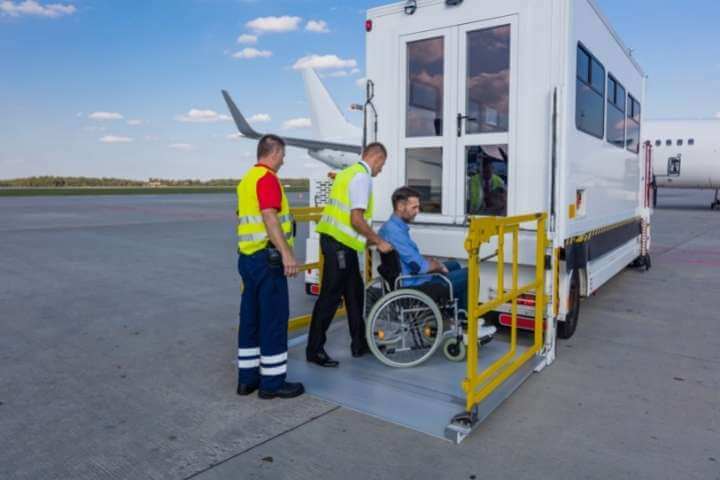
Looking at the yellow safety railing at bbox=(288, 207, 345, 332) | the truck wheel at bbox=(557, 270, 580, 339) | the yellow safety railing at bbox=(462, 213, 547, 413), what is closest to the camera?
the yellow safety railing at bbox=(462, 213, 547, 413)

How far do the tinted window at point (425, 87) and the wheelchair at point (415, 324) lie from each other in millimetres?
1588

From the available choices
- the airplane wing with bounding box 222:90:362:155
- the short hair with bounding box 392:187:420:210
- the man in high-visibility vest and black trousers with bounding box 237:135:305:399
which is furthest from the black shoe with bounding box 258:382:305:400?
the airplane wing with bounding box 222:90:362:155

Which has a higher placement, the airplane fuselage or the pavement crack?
the airplane fuselage

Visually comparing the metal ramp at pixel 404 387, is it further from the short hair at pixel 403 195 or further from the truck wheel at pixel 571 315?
the short hair at pixel 403 195

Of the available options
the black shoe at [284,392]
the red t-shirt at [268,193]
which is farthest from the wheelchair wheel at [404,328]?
the red t-shirt at [268,193]

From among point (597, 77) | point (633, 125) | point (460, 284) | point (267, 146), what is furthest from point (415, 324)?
point (633, 125)

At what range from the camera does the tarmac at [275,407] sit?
305 cm

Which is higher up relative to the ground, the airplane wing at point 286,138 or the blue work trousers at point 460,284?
the airplane wing at point 286,138

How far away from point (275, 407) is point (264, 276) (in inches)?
34.1

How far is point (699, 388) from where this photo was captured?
167 inches

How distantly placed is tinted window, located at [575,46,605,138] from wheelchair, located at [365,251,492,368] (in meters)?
1.98

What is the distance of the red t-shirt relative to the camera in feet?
12.4

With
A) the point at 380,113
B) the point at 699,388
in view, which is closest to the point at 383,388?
the point at 699,388

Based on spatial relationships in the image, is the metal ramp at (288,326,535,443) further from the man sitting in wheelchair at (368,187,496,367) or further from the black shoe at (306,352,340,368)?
the man sitting in wheelchair at (368,187,496,367)
